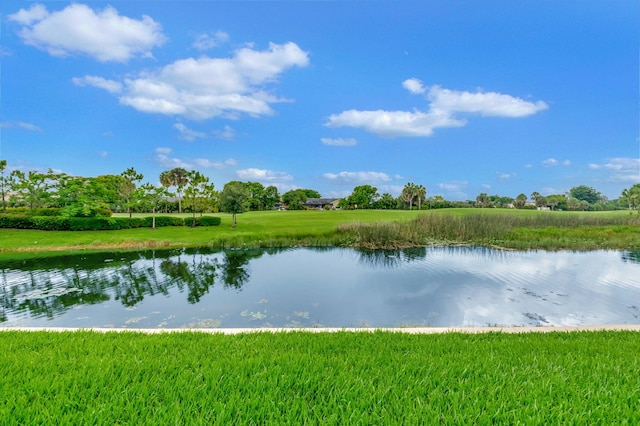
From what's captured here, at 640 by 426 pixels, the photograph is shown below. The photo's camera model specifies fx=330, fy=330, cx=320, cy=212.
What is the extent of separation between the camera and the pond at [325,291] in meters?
6.52

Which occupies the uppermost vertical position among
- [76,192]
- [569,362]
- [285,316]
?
[76,192]

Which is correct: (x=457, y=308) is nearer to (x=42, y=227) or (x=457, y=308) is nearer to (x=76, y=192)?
(x=42, y=227)

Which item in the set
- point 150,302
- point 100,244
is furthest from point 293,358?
point 100,244

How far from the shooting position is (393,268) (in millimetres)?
11648

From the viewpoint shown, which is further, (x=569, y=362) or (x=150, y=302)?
(x=150, y=302)

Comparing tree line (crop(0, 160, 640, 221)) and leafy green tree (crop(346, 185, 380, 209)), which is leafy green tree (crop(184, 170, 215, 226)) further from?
leafy green tree (crop(346, 185, 380, 209))

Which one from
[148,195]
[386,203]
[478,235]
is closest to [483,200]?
[386,203]

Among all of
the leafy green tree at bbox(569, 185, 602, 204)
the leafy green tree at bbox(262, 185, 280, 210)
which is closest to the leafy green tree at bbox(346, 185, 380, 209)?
the leafy green tree at bbox(262, 185, 280, 210)

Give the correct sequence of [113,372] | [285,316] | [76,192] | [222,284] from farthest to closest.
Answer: [76,192]
[222,284]
[285,316]
[113,372]

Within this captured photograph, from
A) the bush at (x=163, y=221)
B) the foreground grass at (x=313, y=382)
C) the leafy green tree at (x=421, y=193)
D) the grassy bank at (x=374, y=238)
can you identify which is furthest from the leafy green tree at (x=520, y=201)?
the foreground grass at (x=313, y=382)

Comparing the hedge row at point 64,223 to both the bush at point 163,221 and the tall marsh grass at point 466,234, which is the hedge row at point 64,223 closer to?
the bush at point 163,221

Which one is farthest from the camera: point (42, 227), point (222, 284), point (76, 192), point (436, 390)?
point (76, 192)

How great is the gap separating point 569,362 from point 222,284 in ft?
27.5

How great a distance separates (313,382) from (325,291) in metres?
6.43
